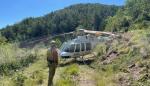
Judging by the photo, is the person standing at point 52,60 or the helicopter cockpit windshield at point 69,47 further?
the helicopter cockpit windshield at point 69,47

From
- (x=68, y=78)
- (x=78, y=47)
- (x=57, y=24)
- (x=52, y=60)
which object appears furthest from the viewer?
(x=57, y=24)

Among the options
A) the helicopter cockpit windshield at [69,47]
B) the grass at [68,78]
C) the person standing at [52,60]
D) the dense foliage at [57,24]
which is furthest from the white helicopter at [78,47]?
the dense foliage at [57,24]

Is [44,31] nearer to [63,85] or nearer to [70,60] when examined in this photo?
[70,60]

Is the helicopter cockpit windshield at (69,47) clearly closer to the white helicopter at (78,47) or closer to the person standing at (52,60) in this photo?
the white helicopter at (78,47)

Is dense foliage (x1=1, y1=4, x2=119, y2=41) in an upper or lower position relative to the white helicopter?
lower

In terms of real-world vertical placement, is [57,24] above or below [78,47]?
below

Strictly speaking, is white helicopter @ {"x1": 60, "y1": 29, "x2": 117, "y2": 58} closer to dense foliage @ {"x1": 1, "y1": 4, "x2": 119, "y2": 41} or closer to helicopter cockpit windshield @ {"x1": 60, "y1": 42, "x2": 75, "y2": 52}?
helicopter cockpit windshield @ {"x1": 60, "y1": 42, "x2": 75, "y2": 52}

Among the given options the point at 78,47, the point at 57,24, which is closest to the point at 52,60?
the point at 78,47

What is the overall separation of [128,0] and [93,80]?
53.9 m

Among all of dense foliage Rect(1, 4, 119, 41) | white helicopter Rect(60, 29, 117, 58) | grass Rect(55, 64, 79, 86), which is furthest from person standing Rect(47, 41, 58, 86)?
dense foliage Rect(1, 4, 119, 41)

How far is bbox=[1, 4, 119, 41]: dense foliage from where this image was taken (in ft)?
355

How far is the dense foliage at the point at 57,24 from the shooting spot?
108294mm

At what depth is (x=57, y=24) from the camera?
116 m

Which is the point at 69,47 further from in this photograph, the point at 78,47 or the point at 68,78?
the point at 68,78
